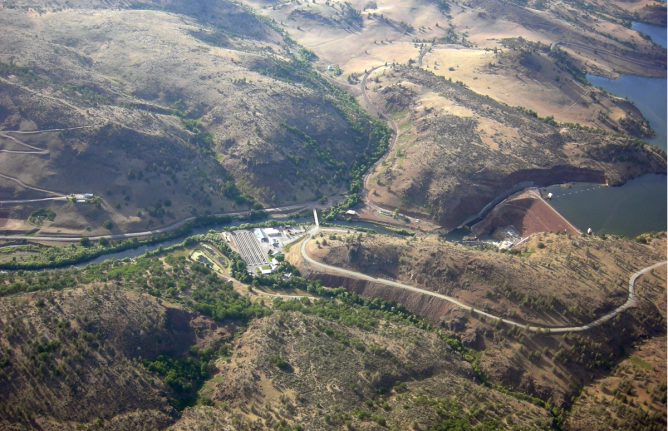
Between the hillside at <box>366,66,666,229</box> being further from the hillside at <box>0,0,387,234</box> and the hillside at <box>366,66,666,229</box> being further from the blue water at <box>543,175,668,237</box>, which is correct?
the hillside at <box>0,0,387,234</box>

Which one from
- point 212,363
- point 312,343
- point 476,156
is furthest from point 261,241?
point 476,156

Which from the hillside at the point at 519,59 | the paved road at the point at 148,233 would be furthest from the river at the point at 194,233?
the hillside at the point at 519,59

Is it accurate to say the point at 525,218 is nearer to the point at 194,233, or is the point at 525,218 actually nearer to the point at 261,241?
the point at 261,241

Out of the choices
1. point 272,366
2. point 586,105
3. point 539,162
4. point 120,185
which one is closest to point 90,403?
point 272,366

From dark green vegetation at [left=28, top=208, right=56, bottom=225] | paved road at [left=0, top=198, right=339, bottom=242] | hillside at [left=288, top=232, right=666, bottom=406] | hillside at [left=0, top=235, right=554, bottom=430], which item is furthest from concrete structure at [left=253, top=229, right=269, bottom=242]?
dark green vegetation at [left=28, top=208, right=56, bottom=225]

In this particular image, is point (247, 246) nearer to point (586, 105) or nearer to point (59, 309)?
point (59, 309)
